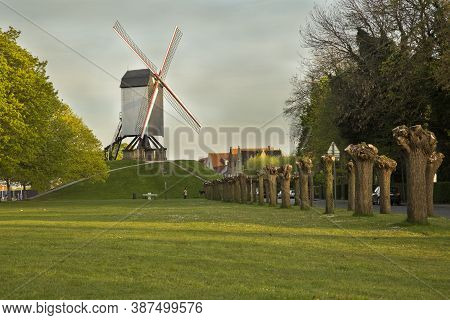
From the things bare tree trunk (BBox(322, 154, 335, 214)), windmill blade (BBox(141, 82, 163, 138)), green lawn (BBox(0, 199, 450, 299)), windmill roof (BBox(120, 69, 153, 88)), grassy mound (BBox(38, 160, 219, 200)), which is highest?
windmill roof (BBox(120, 69, 153, 88))

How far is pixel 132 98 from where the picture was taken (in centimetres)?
13338

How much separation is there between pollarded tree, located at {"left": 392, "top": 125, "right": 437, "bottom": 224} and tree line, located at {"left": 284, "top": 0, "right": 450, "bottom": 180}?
60.0 feet

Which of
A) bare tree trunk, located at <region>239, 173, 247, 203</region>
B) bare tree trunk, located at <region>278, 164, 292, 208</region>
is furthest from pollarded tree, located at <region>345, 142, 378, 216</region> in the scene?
bare tree trunk, located at <region>239, 173, 247, 203</region>

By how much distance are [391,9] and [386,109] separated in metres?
6.96

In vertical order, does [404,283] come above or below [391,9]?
below

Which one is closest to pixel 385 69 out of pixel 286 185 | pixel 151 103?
pixel 286 185

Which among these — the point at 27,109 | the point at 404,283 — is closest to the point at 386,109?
the point at 27,109

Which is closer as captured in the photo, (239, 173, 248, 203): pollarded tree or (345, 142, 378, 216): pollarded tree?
(345, 142, 378, 216): pollarded tree

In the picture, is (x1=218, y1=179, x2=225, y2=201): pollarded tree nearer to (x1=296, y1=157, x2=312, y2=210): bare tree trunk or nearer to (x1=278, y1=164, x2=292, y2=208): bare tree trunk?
Answer: (x1=278, y1=164, x2=292, y2=208): bare tree trunk

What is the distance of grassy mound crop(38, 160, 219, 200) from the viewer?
115750 mm

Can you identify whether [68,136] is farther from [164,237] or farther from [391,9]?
[164,237]

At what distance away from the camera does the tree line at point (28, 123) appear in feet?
173

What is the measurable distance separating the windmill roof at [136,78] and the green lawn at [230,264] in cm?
10967

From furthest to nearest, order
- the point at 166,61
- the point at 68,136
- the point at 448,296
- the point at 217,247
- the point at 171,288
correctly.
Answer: the point at 166,61 < the point at 68,136 < the point at 217,247 < the point at 171,288 < the point at 448,296
